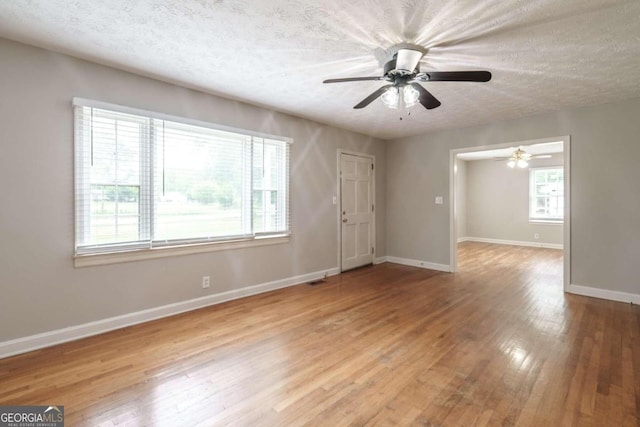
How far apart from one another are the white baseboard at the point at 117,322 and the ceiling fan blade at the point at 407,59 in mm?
3106

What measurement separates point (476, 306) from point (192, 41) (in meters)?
3.98

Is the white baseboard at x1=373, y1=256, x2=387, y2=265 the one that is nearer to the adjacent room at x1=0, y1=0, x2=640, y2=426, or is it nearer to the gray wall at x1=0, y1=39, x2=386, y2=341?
the adjacent room at x1=0, y1=0, x2=640, y2=426

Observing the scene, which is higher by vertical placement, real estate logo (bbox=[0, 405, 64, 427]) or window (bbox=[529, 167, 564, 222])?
window (bbox=[529, 167, 564, 222])

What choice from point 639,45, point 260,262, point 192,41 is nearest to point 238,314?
point 260,262

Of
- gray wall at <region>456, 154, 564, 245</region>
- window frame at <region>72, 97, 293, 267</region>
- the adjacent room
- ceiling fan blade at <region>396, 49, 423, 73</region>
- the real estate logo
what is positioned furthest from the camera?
gray wall at <region>456, 154, 564, 245</region>

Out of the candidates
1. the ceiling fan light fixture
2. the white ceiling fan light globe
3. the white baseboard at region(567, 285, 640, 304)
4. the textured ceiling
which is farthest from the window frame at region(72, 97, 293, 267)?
the white baseboard at region(567, 285, 640, 304)

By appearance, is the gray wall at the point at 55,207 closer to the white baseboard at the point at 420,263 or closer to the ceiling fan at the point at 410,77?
the ceiling fan at the point at 410,77

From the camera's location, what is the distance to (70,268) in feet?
8.89

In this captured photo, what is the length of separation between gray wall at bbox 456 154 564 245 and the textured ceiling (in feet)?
16.6

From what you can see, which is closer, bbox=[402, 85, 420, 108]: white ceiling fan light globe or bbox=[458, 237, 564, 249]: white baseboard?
bbox=[402, 85, 420, 108]: white ceiling fan light globe

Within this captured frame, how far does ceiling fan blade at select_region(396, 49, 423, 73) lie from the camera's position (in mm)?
2293

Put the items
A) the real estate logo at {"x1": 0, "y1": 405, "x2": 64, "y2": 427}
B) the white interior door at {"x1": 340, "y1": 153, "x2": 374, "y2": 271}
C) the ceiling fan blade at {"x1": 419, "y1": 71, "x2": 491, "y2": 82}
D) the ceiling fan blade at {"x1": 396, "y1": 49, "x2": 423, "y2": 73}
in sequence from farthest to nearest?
the white interior door at {"x1": 340, "y1": 153, "x2": 374, "y2": 271}, the ceiling fan blade at {"x1": 396, "y1": 49, "x2": 423, "y2": 73}, the ceiling fan blade at {"x1": 419, "y1": 71, "x2": 491, "y2": 82}, the real estate logo at {"x1": 0, "y1": 405, "x2": 64, "y2": 427}

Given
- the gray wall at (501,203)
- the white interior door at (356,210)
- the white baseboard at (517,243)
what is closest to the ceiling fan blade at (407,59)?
the white interior door at (356,210)

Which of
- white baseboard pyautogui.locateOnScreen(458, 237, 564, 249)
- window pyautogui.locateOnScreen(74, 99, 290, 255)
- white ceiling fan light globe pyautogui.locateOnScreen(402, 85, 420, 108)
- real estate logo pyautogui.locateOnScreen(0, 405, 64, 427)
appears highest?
white ceiling fan light globe pyautogui.locateOnScreen(402, 85, 420, 108)
